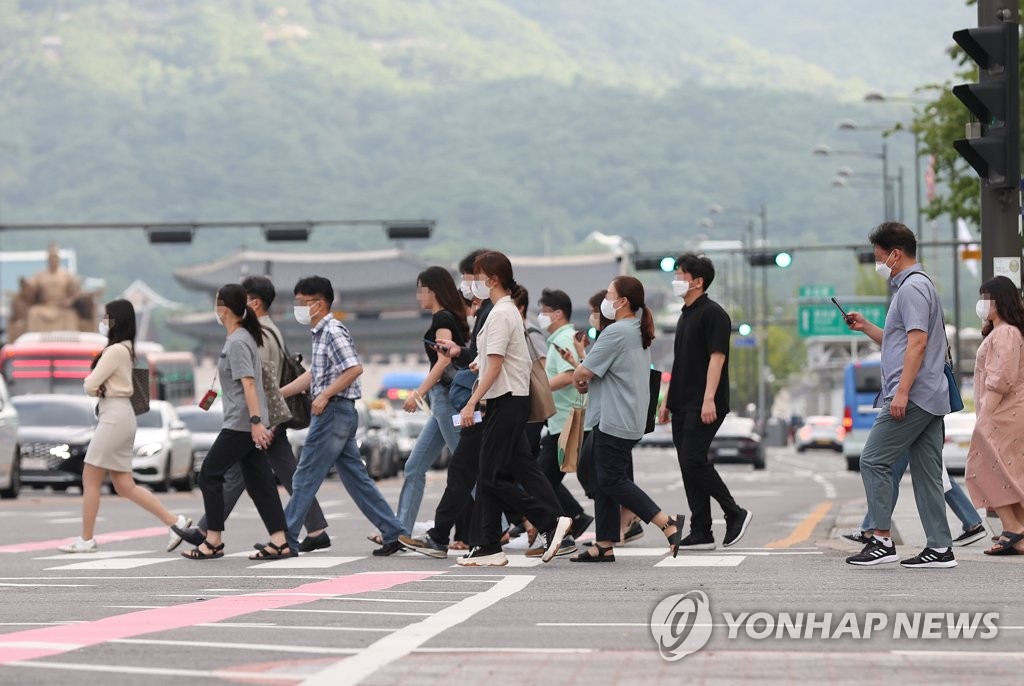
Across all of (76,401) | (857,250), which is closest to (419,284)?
(76,401)

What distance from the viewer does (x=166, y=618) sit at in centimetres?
901

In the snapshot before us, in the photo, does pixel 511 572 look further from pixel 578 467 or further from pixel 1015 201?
pixel 1015 201

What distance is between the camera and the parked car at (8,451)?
24.6 meters

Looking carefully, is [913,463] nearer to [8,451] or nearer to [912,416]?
[912,416]

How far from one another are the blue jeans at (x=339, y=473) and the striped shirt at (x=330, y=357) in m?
0.12

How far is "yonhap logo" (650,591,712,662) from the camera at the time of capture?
295 inches

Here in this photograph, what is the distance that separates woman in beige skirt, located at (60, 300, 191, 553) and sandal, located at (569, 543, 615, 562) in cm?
338

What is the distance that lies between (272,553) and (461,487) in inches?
59.7

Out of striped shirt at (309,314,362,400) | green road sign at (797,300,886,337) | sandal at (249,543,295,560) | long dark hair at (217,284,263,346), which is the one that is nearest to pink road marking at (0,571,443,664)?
sandal at (249,543,295,560)

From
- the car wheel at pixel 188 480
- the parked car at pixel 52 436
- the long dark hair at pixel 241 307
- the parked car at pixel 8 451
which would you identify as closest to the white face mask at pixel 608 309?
the long dark hair at pixel 241 307

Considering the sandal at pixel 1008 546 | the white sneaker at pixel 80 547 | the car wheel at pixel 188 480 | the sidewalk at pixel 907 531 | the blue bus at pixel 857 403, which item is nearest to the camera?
the sandal at pixel 1008 546

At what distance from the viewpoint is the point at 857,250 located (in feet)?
156

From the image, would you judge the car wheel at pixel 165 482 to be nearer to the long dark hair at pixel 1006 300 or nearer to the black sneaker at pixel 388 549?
the black sneaker at pixel 388 549

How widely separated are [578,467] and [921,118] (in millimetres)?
21021
